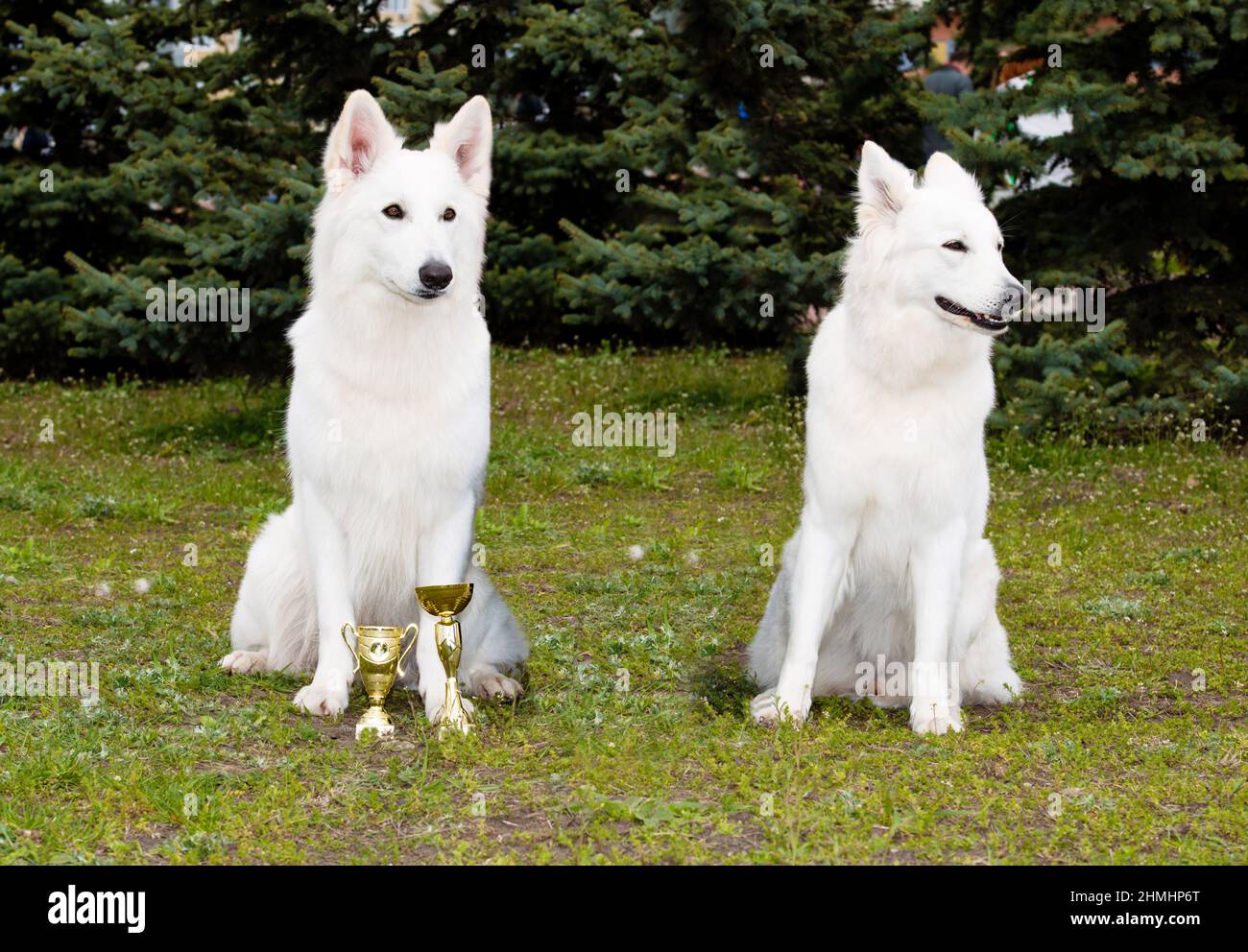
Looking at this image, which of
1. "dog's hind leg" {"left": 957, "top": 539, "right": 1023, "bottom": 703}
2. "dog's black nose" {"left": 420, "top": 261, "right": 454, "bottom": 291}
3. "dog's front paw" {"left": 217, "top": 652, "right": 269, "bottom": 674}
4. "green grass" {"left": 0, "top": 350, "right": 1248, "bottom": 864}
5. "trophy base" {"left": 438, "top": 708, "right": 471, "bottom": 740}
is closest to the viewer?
"green grass" {"left": 0, "top": 350, "right": 1248, "bottom": 864}

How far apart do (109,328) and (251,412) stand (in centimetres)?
133

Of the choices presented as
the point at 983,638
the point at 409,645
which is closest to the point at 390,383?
the point at 409,645

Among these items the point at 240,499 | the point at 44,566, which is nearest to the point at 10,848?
the point at 44,566

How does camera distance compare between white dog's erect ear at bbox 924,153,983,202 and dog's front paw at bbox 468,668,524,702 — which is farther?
dog's front paw at bbox 468,668,524,702

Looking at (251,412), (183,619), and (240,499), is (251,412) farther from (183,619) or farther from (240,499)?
(183,619)

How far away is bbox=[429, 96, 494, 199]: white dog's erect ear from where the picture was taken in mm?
5074

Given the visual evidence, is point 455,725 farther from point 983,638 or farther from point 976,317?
point 976,317

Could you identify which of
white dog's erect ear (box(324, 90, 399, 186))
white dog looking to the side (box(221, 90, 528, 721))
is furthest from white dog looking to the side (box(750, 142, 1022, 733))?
white dog's erect ear (box(324, 90, 399, 186))

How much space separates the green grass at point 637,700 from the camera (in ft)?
13.8

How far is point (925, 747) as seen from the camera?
4.96 meters

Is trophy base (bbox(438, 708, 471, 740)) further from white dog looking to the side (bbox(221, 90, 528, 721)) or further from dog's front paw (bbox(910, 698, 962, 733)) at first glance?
dog's front paw (bbox(910, 698, 962, 733))

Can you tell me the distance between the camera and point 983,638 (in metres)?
5.62

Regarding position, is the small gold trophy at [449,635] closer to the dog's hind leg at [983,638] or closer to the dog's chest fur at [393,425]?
the dog's chest fur at [393,425]

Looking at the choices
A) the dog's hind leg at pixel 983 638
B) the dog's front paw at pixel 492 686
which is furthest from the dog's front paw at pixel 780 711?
the dog's front paw at pixel 492 686
